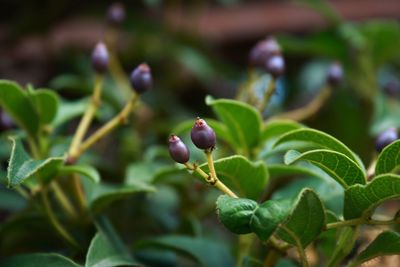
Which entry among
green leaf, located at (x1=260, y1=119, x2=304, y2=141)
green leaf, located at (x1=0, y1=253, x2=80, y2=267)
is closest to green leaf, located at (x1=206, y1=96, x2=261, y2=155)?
green leaf, located at (x1=260, y1=119, x2=304, y2=141)

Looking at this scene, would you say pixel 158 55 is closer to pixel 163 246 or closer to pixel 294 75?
pixel 294 75

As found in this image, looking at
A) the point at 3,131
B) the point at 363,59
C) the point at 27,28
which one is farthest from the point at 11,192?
the point at 363,59

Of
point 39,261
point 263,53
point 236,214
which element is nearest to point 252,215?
point 236,214

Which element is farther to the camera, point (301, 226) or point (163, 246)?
point (163, 246)

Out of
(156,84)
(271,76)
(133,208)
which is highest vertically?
(271,76)

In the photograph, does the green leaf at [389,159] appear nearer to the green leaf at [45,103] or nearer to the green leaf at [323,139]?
the green leaf at [323,139]

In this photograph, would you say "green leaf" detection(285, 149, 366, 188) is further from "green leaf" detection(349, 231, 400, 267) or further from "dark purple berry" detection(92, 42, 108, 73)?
"dark purple berry" detection(92, 42, 108, 73)
